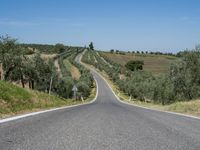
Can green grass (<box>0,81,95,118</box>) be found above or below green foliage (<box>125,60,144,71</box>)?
above

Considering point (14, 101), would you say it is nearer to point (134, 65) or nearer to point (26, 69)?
point (26, 69)

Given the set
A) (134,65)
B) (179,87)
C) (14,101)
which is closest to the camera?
(14,101)

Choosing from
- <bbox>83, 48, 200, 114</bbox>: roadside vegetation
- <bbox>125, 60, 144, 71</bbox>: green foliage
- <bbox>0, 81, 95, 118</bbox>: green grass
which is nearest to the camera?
<bbox>0, 81, 95, 118</bbox>: green grass

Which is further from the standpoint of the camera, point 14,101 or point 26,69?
point 26,69

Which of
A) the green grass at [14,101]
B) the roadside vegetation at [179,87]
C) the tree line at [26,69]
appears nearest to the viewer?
the green grass at [14,101]

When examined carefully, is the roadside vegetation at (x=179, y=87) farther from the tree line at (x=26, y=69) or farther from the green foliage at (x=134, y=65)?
the green foliage at (x=134, y=65)

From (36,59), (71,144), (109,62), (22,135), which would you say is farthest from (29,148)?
(109,62)

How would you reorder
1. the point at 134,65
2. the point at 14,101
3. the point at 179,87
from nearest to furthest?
the point at 14,101, the point at 179,87, the point at 134,65

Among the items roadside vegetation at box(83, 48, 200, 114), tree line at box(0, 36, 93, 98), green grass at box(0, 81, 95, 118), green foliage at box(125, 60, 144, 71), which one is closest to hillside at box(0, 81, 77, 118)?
green grass at box(0, 81, 95, 118)

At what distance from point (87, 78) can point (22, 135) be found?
10620 cm

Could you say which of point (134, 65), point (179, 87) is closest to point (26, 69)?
point (179, 87)

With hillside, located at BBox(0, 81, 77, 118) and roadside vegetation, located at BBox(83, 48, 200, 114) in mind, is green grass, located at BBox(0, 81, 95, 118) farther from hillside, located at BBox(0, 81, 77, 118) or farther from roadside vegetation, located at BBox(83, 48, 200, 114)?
roadside vegetation, located at BBox(83, 48, 200, 114)

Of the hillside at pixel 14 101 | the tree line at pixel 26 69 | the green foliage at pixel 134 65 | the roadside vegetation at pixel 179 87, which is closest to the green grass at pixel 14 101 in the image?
the hillside at pixel 14 101

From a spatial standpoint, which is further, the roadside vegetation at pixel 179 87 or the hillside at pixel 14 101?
the roadside vegetation at pixel 179 87
